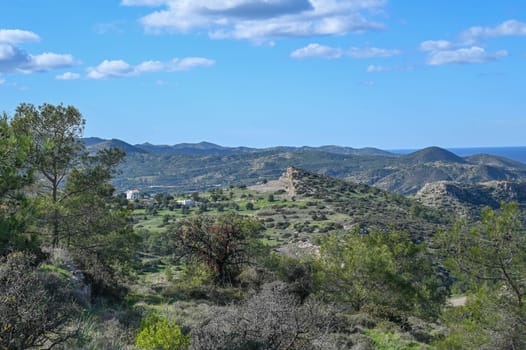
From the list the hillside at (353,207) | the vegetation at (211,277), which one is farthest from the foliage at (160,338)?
the hillside at (353,207)

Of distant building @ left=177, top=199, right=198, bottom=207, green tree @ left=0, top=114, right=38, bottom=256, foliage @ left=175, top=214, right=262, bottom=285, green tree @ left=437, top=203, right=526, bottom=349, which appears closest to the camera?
green tree @ left=437, top=203, right=526, bottom=349

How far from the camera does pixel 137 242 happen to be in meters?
22.3

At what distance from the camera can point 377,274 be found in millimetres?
21547

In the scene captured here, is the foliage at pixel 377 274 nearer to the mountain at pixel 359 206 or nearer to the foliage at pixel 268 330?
the foliage at pixel 268 330

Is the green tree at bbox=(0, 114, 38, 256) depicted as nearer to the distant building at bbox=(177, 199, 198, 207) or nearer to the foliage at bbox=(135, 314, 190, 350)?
the foliage at bbox=(135, 314, 190, 350)

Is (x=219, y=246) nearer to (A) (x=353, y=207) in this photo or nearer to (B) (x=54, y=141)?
(B) (x=54, y=141)

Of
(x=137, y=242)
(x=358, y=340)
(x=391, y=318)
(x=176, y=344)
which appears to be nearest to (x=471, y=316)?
(x=358, y=340)

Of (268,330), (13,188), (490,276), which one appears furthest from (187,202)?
(268,330)

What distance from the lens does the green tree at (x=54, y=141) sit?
20.9 metres

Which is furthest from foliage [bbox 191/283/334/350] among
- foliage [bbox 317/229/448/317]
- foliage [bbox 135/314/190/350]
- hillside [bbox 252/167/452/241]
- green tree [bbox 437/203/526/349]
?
hillside [bbox 252/167/452/241]

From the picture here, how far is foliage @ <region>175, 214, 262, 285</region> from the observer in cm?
2133

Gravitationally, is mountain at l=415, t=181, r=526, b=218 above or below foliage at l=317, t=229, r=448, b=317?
below

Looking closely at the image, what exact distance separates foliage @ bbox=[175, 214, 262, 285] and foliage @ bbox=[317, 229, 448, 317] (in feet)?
11.3

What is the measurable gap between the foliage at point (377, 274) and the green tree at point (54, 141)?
1145 cm
